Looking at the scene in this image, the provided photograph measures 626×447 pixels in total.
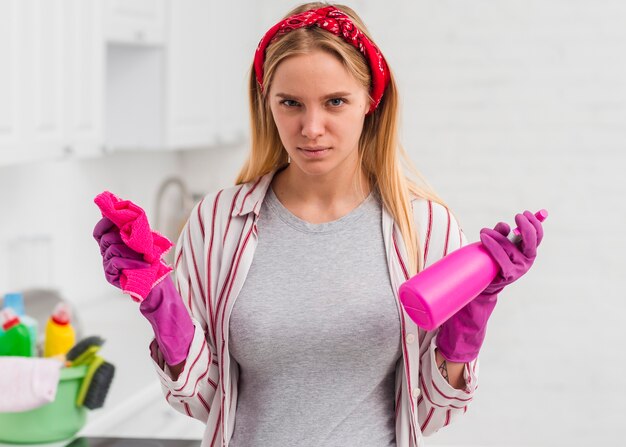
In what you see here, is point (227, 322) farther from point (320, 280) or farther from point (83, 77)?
point (83, 77)

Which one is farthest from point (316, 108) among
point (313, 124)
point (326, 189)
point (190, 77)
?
point (190, 77)

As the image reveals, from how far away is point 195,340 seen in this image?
1230mm

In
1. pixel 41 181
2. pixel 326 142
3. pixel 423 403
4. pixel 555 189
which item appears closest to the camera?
pixel 326 142

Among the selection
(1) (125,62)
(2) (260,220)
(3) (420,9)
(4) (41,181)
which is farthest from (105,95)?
(2) (260,220)

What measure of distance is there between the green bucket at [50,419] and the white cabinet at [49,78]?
20.2 inches

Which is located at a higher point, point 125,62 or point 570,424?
point 125,62

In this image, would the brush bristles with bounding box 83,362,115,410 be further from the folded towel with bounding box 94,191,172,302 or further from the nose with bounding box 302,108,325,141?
the nose with bounding box 302,108,325,141

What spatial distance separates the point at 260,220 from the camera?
1325 millimetres

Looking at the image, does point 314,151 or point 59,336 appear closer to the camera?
point 314,151

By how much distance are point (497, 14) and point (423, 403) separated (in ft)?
7.86

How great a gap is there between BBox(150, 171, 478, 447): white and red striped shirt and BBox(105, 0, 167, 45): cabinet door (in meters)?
1.43

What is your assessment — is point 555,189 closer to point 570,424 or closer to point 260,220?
point 570,424

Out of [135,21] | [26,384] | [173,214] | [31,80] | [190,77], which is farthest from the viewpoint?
[173,214]

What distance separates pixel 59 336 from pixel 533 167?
2038 millimetres
